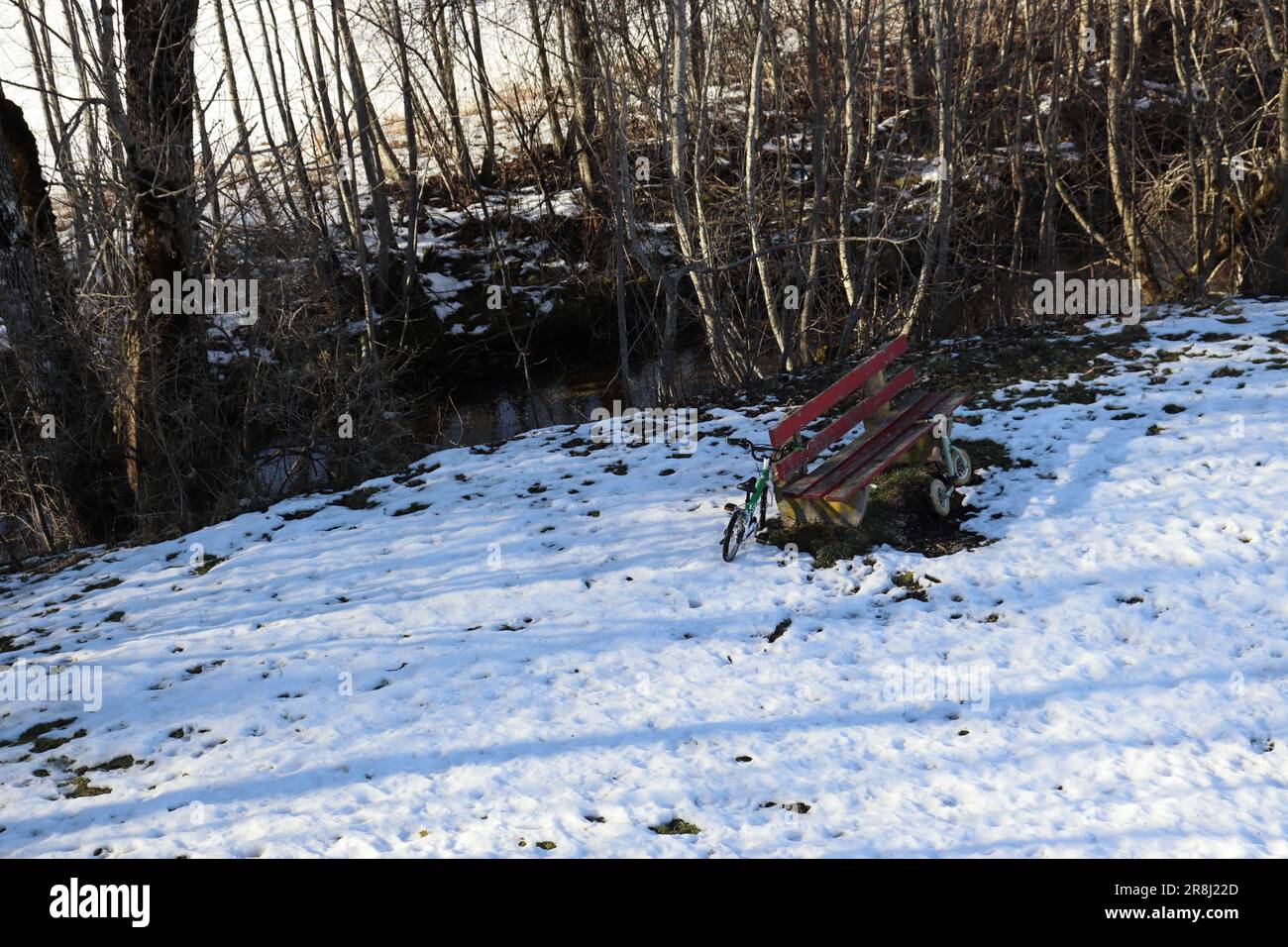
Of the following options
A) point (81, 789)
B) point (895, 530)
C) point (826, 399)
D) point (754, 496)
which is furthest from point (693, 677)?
point (81, 789)

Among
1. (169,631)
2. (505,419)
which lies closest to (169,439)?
(169,631)

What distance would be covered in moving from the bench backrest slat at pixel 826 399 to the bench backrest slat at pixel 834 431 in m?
0.13

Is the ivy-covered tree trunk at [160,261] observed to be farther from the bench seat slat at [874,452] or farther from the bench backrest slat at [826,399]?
Answer: the bench seat slat at [874,452]

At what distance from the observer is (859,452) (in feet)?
23.0

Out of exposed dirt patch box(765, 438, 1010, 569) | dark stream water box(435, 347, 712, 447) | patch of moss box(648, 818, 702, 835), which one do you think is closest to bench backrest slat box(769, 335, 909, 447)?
exposed dirt patch box(765, 438, 1010, 569)

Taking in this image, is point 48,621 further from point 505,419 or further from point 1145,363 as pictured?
point 1145,363

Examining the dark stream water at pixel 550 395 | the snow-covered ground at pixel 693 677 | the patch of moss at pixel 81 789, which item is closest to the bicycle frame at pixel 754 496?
the snow-covered ground at pixel 693 677

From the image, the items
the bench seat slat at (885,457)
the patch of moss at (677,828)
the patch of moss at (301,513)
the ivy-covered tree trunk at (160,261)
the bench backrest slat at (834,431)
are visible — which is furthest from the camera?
the ivy-covered tree trunk at (160,261)

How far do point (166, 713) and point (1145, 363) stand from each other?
8534 millimetres

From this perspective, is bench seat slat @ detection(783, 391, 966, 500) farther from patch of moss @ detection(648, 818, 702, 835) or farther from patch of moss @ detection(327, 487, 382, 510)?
patch of moss @ detection(327, 487, 382, 510)

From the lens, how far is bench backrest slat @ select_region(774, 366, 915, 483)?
6680mm

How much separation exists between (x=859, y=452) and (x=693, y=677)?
7.98 feet

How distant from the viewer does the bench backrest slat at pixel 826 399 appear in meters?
6.51

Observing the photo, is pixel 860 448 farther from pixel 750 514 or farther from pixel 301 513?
pixel 301 513
